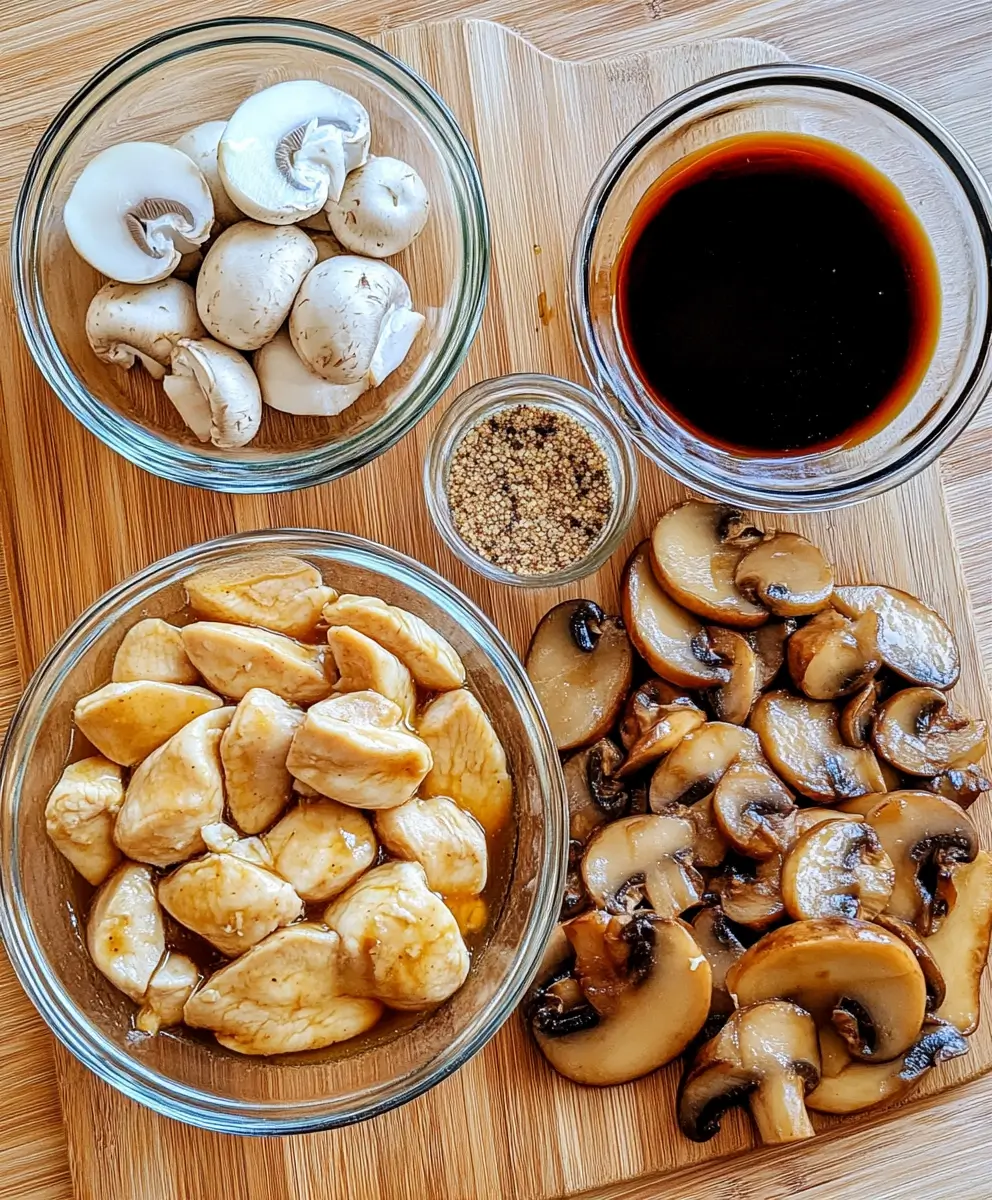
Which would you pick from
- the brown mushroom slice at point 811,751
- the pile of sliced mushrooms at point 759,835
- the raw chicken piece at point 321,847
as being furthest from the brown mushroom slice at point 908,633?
the raw chicken piece at point 321,847

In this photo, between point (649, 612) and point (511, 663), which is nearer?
point (511, 663)

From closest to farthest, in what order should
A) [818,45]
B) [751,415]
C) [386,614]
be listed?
[386,614], [751,415], [818,45]

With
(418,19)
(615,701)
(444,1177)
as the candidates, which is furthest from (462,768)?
(418,19)

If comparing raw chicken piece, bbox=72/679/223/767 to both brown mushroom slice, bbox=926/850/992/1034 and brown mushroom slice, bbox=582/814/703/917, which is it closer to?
brown mushroom slice, bbox=582/814/703/917

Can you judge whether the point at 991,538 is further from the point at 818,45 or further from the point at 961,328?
the point at 818,45

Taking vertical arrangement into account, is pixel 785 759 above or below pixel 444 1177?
above

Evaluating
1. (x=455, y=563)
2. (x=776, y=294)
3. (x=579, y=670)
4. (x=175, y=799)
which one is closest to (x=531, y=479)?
(x=455, y=563)

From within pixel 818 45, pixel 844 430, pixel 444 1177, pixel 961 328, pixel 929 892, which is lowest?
pixel 444 1177

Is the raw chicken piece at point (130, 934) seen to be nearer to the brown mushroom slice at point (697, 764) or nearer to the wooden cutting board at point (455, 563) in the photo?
the wooden cutting board at point (455, 563)
